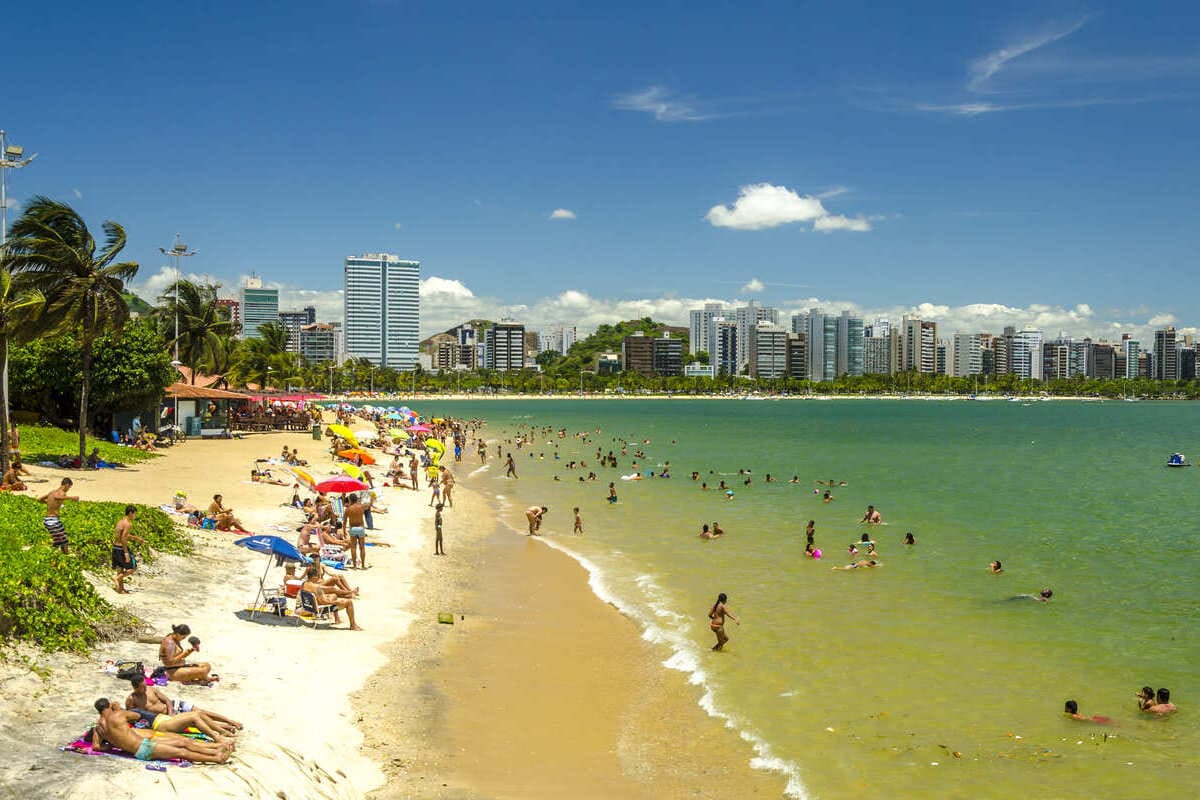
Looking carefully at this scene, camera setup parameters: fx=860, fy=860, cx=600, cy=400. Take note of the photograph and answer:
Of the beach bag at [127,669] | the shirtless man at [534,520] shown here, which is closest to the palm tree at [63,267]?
the shirtless man at [534,520]

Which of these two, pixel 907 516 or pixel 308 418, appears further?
pixel 308 418

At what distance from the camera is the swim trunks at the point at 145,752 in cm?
813

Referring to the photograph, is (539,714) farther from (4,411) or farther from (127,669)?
(4,411)

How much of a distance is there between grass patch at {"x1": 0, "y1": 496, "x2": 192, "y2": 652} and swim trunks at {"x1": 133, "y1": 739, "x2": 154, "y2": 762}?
367 centimetres

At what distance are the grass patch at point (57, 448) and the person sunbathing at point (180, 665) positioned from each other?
21.5 m

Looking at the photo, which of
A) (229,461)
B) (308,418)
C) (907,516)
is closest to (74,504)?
(229,461)

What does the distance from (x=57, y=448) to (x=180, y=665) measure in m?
23.9

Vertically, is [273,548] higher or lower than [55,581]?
lower

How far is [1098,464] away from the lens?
206 ft

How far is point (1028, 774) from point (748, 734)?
364 centimetres

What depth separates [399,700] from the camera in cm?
1255

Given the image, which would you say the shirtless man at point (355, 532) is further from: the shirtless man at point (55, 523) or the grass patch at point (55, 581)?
the shirtless man at point (55, 523)

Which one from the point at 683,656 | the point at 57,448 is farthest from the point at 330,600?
the point at 57,448

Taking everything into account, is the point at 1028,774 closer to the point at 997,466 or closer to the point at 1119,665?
the point at 1119,665
